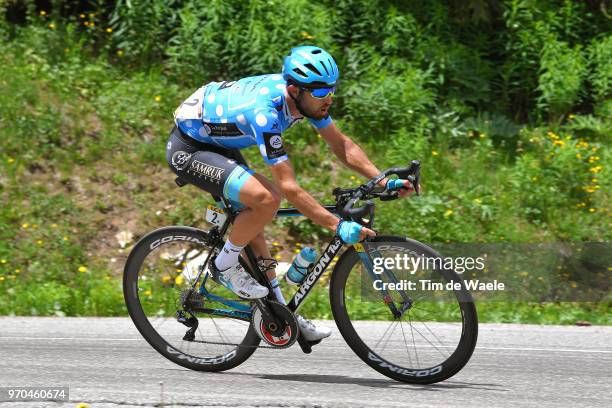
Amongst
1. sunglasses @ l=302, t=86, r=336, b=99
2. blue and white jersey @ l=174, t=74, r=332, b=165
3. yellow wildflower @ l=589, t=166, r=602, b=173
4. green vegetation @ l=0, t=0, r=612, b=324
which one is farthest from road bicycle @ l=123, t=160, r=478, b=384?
yellow wildflower @ l=589, t=166, r=602, b=173

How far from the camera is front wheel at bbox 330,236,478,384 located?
17.8ft

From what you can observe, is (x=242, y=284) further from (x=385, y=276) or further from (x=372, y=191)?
(x=372, y=191)

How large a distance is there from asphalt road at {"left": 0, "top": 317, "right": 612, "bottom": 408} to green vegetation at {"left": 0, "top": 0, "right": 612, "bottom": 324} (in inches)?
74.9

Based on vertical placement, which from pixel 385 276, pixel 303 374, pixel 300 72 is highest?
pixel 300 72

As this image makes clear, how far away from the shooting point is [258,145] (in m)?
5.34

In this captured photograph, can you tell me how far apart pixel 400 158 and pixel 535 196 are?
1518 mm

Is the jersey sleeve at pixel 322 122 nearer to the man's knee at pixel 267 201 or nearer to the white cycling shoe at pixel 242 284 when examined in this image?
the man's knee at pixel 267 201

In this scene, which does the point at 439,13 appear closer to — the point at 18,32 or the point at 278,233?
the point at 278,233

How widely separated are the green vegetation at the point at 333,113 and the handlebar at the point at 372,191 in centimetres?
395

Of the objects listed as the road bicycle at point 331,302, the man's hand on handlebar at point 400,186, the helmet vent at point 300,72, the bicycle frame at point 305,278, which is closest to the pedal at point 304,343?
the road bicycle at point 331,302

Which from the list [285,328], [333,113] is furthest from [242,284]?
[333,113]

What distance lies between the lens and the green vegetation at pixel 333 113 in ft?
31.8

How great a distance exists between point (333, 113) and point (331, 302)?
575 centimetres

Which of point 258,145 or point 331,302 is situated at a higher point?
point 258,145
